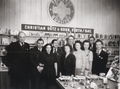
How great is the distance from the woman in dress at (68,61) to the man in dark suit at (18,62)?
0.50 meters

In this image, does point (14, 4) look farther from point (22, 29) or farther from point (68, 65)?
point (68, 65)

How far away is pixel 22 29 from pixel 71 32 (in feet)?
2.14

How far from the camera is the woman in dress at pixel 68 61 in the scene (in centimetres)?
236

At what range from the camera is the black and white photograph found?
2180mm

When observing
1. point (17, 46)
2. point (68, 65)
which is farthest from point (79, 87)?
point (17, 46)

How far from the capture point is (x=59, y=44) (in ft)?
7.73

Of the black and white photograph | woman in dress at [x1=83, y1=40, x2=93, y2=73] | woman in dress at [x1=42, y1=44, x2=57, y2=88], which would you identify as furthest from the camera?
woman in dress at [x1=83, y1=40, x2=93, y2=73]

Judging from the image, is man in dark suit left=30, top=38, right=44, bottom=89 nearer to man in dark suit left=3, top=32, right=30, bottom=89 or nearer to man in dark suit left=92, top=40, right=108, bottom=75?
man in dark suit left=3, top=32, right=30, bottom=89

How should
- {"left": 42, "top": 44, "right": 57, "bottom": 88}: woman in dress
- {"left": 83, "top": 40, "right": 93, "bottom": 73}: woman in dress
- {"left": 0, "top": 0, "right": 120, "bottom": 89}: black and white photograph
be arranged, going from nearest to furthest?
1. {"left": 0, "top": 0, "right": 120, "bottom": 89}: black and white photograph
2. {"left": 42, "top": 44, "right": 57, "bottom": 88}: woman in dress
3. {"left": 83, "top": 40, "right": 93, "bottom": 73}: woman in dress

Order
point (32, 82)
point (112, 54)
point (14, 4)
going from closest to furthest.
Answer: point (14, 4), point (32, 82), point (112, 54)

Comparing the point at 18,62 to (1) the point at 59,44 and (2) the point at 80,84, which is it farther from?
(2) the point at 80,84

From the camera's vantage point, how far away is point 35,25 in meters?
2.22

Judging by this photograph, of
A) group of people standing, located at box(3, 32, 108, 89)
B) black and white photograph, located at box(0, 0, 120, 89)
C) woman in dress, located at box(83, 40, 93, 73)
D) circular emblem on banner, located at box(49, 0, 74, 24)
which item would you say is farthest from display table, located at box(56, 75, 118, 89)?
circular emblem on banner, located at box(49, 0, 74, 24)

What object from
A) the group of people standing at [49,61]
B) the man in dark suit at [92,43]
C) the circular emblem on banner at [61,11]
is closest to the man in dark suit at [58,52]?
the group of people standing at [49,61]
